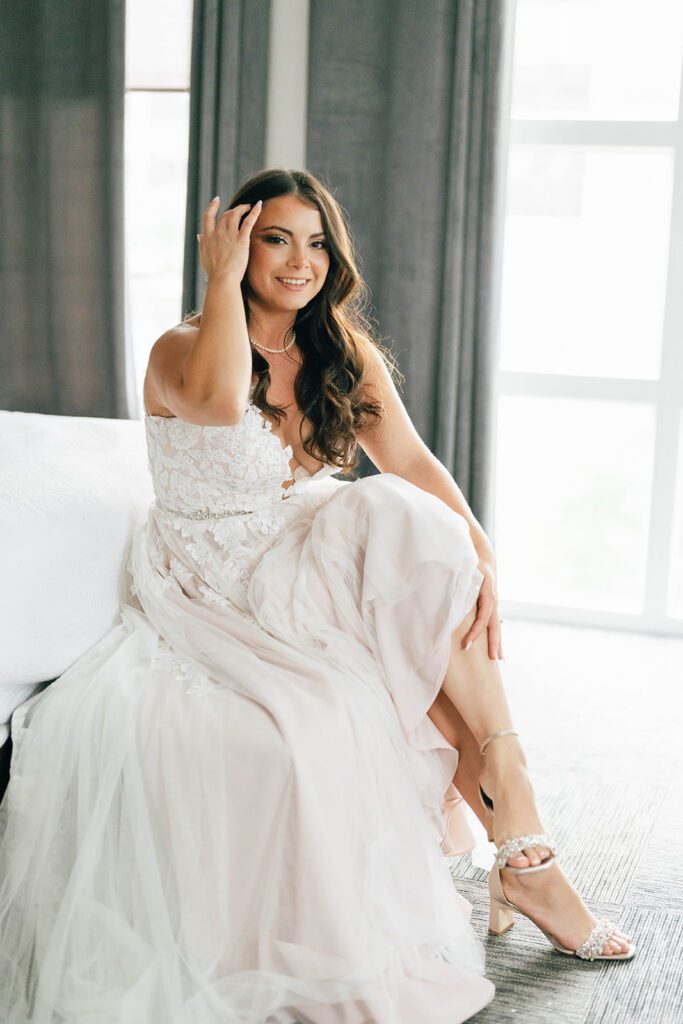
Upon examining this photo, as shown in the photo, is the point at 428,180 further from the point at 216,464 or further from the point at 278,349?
the point at 216,464

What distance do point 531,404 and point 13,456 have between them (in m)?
2.28

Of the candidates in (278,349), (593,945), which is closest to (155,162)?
(278,349)

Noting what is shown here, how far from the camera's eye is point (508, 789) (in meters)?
1.76

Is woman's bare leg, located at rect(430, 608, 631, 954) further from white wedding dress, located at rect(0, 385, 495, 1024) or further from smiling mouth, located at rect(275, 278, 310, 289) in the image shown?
smiling mouth, located at rect(275, 278, 310, 289)

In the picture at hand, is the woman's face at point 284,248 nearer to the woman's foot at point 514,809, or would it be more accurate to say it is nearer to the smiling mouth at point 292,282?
the smiling mouth at point 292,282

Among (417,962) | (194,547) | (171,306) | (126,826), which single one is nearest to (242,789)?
(126,826)

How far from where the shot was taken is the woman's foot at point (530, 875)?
1742 mm

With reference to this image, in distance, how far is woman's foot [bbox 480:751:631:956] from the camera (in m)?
1.74

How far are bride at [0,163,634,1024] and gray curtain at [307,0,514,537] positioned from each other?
5.17 ft

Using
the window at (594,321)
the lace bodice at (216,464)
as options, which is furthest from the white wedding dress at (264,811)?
the window at (594,321)

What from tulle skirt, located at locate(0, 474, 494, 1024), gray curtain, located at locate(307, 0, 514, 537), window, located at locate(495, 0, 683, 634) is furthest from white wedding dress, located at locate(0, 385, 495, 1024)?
window, located at locate(495, 0, 683, 634)

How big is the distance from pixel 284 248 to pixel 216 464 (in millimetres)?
455

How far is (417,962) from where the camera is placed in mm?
1619

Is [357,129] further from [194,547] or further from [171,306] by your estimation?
[194,547]
